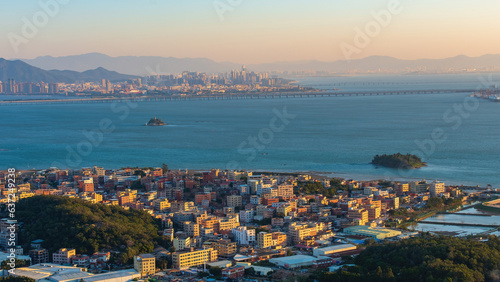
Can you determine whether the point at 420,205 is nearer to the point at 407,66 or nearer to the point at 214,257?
the point at 214,257

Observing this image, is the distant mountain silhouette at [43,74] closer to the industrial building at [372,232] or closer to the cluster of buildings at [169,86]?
the cluster of buildings at [169,86]

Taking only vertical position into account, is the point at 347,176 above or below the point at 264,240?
above

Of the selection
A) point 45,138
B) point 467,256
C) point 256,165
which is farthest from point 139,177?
point 45,138

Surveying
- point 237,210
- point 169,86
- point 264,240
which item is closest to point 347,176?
point 237,210

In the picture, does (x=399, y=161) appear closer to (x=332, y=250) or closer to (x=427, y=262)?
(x=332, y=250)

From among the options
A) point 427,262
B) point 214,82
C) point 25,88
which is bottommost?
point 427,262
